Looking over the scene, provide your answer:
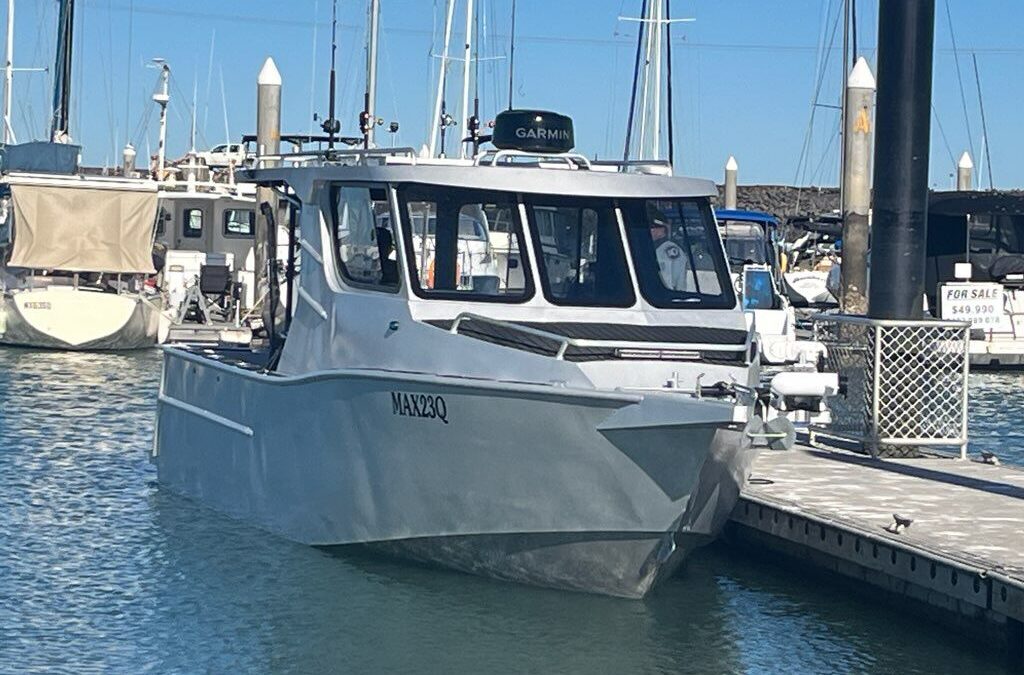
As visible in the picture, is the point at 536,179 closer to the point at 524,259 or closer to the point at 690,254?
the point at 524,259

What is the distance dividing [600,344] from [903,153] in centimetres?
469

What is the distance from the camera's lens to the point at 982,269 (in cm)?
3406

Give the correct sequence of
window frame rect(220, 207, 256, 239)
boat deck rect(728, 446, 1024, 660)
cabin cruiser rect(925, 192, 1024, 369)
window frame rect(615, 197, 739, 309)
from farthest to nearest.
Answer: window frame rect(220, 207, 256, 239)
cabin cruiser rect(925, 192, 1024, 369)
window frame rect(615, 197, 739, 309)
boat deck rect(728, 446, 1024, 660)

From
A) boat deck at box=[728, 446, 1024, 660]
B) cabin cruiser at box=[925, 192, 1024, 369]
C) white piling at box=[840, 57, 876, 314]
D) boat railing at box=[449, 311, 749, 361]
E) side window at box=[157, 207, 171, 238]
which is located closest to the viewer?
boat deck at box=[728, 446, 1024, 660]

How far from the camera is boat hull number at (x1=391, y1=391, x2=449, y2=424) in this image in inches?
437

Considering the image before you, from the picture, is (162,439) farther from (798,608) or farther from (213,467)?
(798,608)

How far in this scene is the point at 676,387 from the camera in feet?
36.3

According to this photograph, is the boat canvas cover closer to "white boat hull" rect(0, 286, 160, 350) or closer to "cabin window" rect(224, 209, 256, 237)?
"white boat hull" rect(0, 286, 160, 350)

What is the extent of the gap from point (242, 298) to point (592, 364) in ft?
75.3

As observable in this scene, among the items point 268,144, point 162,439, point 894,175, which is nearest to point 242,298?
point 268,144

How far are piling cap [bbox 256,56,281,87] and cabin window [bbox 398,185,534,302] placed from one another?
17.9m

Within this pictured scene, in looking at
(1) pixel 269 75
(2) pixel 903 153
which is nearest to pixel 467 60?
(1) pixel 269 75

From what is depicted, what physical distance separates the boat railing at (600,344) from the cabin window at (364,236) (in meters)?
0.80

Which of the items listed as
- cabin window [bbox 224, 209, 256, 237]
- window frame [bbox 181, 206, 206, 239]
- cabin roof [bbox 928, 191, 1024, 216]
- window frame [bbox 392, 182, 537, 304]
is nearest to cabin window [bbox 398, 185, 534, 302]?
window frame [bbox 392, 182, 537, 304]
